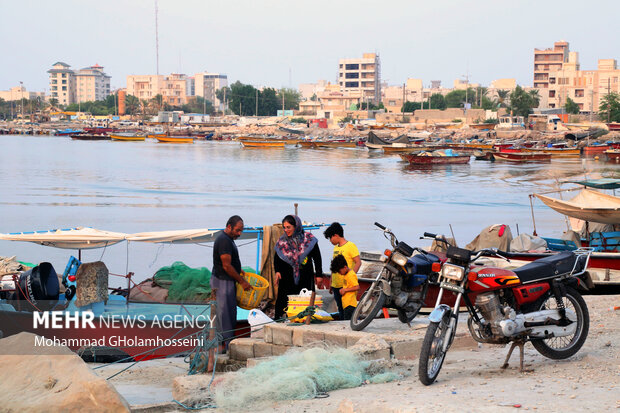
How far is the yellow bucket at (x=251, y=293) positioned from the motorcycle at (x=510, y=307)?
7.63ft

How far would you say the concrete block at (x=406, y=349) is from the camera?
20.0 ft

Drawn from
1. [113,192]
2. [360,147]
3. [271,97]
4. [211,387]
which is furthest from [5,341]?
[271,97]

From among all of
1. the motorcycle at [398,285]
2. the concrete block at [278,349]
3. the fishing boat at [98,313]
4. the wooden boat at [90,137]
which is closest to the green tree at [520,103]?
the wooden boat at [90,137]

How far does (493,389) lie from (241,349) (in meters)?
2.43

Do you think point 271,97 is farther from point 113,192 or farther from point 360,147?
point 113,192

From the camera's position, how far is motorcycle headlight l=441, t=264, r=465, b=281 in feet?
16.9

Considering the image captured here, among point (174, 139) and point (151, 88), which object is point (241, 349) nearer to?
point (174, 139)

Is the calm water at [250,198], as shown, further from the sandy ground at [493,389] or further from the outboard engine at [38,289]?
the sandy ground at [493,389]

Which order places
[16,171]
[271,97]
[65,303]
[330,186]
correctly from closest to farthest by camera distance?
[65,303], [330,186], [16,171], [271,97]

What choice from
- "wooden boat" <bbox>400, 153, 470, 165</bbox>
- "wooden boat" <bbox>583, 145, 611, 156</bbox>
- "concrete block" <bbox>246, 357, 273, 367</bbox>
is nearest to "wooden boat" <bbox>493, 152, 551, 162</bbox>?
"wooden boat" <bbox>400, 153, 470, 165</bbox>

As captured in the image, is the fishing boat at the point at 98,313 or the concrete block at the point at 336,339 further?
the fishing boat at the point at 98,313

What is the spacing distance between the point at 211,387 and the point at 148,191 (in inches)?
1247

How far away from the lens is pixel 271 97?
134250 mm

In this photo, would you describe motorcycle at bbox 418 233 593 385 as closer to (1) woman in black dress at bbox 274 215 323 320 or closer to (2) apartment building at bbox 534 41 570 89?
(1) woman in black dress at bbox 274 215 323 320
